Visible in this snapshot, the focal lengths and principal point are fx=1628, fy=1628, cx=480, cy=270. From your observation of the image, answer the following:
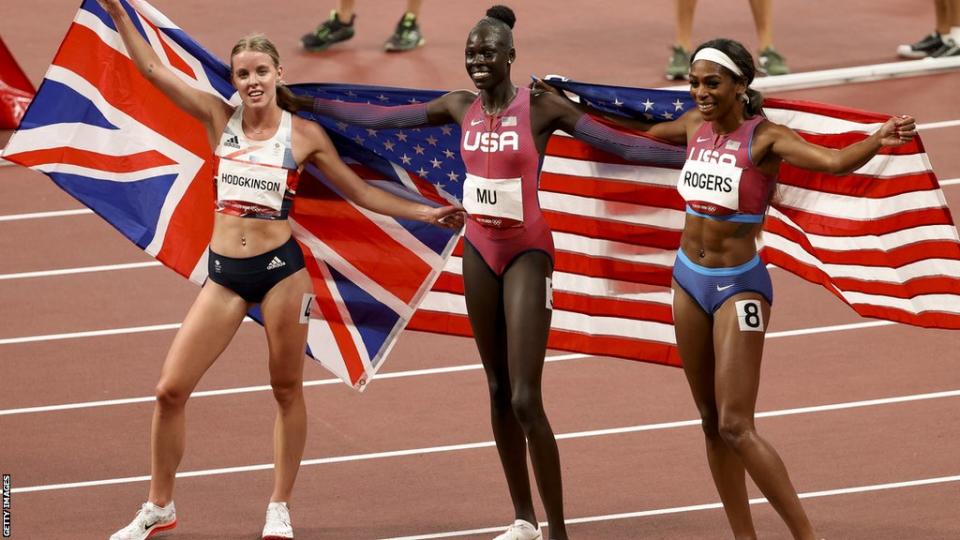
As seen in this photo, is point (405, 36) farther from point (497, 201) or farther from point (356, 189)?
point (497, 201)

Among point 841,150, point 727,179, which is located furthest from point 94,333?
point 841,150

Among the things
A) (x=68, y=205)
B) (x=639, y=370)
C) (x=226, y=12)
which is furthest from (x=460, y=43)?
(x=639, y=370)

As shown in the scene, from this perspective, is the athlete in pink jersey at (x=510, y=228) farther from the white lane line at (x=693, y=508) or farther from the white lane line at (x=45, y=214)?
the white lane line at (x=45, y=214)

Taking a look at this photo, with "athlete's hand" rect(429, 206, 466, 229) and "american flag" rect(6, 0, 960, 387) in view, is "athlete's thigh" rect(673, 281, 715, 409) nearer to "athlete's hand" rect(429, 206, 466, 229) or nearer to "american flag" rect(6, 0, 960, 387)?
"american flag" rect(6, 0, 960, 387)

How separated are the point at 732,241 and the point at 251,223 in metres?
2.13

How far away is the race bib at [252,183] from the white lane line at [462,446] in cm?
182

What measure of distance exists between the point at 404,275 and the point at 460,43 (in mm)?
7268

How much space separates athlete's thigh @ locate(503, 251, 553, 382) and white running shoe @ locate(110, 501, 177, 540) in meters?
1.84

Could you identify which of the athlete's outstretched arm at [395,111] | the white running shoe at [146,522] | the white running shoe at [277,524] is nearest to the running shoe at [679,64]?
the athlete's outstretched arm at [395,111]

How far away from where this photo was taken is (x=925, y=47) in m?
14.2

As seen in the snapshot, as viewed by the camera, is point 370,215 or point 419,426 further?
point 419,426

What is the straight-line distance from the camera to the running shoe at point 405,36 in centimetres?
1462

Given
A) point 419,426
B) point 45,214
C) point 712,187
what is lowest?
point 419,426

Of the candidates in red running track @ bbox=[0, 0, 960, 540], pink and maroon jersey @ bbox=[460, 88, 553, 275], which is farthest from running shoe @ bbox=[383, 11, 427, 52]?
pink and maroon jersey @ bbox=[460, 88, 553, 275]
